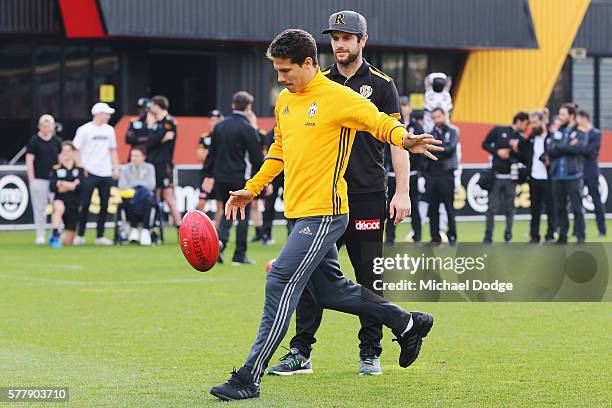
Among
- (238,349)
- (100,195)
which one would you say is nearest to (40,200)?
(100,195)

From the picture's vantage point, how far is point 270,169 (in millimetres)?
8188

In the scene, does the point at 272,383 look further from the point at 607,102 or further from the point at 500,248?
the point at 607,102

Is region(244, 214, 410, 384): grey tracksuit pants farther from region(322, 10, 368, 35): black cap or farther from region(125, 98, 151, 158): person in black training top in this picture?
region(125, 98, 151, 158): person in black training top

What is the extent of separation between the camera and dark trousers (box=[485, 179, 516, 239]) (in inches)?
812

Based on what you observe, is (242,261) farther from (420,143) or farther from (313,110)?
(420,143)

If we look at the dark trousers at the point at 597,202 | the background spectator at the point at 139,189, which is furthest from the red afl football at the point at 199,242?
the dark trousers at the point at 597,202

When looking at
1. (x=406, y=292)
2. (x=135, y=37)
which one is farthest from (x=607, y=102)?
(x=406, y=292)

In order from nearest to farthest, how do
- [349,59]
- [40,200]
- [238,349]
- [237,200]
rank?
[237,200] < [349,59] < [238,349] < [40,200]

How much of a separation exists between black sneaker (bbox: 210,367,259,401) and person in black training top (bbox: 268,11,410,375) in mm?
1004

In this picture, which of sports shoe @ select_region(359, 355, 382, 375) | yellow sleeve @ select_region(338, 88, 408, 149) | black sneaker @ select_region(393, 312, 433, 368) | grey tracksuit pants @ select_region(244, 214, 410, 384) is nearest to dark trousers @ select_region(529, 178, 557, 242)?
sports shoe @ select_region(359, 355, 382, 375)

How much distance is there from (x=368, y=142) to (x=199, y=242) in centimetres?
120

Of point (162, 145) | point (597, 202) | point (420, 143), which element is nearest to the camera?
point (420, 143)

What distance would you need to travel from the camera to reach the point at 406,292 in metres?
13.1

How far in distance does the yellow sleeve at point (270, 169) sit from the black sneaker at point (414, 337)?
1151 mm
